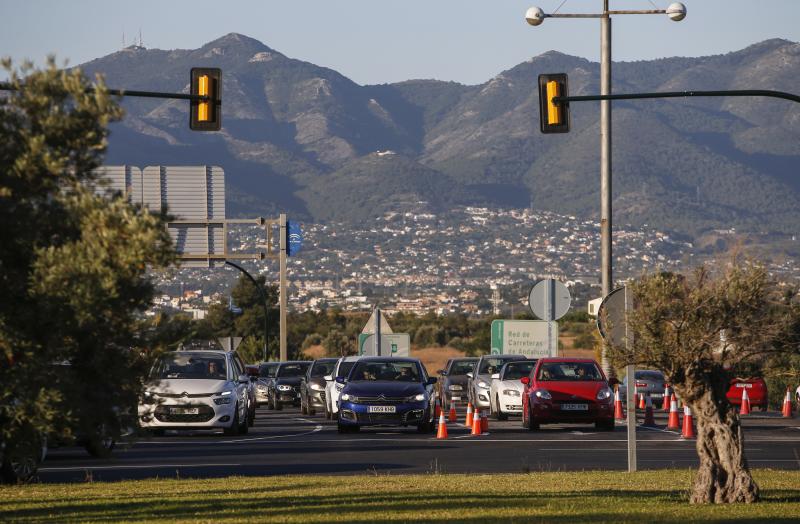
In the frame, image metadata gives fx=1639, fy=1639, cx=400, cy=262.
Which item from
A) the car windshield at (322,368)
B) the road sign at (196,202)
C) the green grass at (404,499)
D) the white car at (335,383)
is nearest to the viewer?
the green grass at (404,499)

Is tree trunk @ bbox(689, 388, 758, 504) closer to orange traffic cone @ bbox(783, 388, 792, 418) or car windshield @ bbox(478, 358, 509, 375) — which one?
orange traffic cone @ bbox(783, 388, 792, 418)

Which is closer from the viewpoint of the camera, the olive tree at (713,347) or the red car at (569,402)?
the olive tree at (713,347)

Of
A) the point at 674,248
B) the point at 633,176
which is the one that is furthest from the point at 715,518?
the point at 633,176

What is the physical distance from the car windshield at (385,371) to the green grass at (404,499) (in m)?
12.1

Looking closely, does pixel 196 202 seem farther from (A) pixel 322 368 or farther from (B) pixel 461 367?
(B) pixel 461 367

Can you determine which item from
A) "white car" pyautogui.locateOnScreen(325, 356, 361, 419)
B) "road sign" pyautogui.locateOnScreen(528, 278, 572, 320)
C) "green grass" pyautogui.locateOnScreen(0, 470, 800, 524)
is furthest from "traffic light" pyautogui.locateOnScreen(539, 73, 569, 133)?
"white car" pyautogui.locateOnScreen(325, 356, 361, 419)

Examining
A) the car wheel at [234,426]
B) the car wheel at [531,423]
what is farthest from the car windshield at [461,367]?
the car wheel at [234,426]

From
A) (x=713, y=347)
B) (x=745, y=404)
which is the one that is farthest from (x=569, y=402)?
(x=713, y=347)

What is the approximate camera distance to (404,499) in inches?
621

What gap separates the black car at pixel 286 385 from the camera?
4728 cm

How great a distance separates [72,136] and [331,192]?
18734 centimetres

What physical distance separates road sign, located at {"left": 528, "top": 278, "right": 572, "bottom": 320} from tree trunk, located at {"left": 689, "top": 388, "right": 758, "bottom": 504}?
18142 mm

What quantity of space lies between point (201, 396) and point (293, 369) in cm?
2024

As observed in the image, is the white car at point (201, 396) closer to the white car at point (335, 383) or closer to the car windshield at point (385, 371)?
the car windshield at point (385, 371)
